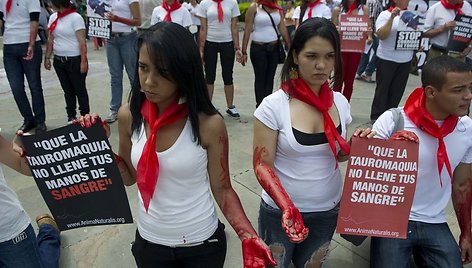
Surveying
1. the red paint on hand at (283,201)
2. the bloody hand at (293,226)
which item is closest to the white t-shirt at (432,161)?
the red paint on hand at (283,201)

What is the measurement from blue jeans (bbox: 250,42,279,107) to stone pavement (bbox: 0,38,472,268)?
1.54 feet

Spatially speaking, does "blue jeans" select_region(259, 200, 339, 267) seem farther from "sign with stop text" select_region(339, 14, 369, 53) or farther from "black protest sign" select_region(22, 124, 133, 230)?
"sign with stop text" select_region(339, 14, 369, 53)

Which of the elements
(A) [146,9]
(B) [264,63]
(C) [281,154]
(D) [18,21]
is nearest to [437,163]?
(C) [281,154]

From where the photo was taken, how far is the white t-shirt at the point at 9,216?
6.06 feet

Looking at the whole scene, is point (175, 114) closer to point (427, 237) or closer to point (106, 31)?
point (427, 237)

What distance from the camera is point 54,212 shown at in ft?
6.05

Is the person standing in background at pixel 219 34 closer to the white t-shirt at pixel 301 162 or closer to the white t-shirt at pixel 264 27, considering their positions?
the white t-shirt at pixel 264 27

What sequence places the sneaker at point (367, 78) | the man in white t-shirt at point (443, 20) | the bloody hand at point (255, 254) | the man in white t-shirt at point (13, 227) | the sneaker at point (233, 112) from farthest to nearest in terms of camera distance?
the sneaker at point (367, 78)
the sneaker at point (233, 112)
the man in white t-shirt at point (443, 20)
the man in white t-shirt at point (13, 227)
the bloody hand at point (255, 254)

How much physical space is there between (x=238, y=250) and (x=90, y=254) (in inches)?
40.2

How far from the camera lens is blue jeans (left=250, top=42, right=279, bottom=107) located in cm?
507

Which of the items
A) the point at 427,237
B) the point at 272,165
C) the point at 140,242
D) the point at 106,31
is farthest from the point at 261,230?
the point at 106,31

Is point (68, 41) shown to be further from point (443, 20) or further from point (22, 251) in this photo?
point (443, 20)

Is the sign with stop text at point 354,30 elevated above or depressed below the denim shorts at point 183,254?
above

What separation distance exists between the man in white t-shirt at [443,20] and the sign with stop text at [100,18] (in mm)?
3800
